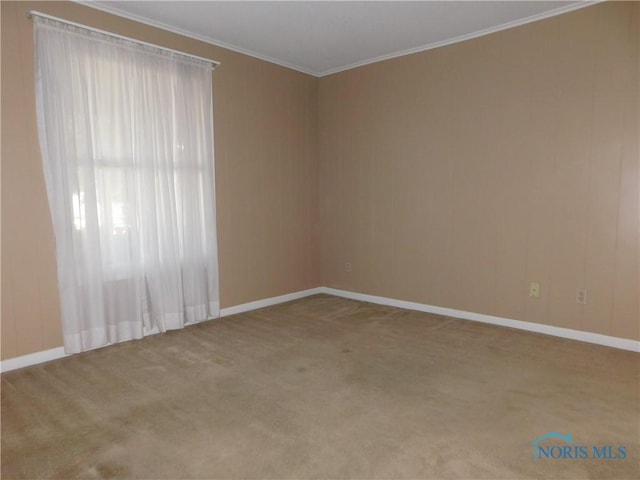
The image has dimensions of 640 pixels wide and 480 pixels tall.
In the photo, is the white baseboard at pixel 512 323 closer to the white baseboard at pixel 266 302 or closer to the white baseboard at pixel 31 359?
the white baseboard at pixel 266 302

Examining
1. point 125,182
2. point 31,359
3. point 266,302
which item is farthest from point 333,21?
point 31,359

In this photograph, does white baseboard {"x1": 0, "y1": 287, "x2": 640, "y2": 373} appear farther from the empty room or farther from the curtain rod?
the curtain rod

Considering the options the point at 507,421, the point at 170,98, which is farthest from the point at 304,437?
the point at 170,98

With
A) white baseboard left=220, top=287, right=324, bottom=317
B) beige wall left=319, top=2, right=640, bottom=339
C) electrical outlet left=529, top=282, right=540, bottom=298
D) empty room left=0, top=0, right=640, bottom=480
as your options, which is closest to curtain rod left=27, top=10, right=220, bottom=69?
empty room left=0, top=0, right=640, bottom=480

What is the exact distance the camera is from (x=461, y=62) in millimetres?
4199

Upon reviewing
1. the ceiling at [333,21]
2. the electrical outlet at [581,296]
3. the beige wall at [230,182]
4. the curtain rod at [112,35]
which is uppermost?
the ceiling at [333,21]

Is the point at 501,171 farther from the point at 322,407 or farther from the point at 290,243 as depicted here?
the point at 322,407

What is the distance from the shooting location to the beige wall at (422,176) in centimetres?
325

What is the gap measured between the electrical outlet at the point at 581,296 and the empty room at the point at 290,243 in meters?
0.02

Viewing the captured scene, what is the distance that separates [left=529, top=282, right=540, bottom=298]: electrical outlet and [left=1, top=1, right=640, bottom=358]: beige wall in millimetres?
42

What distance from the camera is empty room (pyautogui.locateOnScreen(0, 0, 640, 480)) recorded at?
228 cm

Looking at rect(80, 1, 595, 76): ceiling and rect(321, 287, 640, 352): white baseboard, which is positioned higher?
rect(80, 1, 595, 76): ceiling

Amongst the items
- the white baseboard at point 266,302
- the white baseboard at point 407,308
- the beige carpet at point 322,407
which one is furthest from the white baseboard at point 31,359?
the white baseboard at point 266,302

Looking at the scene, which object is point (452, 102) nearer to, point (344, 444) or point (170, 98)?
point (170, 98)
